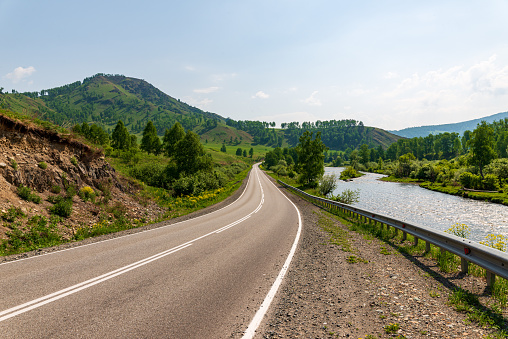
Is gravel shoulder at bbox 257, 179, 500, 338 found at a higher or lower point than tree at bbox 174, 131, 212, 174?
lower

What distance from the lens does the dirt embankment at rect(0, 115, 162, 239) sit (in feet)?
38.6

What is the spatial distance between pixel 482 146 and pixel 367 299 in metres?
64.5

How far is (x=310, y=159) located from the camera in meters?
49.2

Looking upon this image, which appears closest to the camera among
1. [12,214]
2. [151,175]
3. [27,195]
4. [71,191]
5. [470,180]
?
[12,214]

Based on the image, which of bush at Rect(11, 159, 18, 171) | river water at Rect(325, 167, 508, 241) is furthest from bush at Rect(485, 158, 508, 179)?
bush at Rect(11, 159, 18, 171)

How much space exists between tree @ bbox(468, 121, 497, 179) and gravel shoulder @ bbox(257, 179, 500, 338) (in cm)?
5987

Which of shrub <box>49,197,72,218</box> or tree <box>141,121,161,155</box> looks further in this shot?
tree <box>141,121,161,155</box>

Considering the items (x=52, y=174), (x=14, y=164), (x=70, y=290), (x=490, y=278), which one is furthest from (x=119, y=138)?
(x=490, y=278)

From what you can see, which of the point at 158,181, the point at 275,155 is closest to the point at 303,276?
the point at 158,181

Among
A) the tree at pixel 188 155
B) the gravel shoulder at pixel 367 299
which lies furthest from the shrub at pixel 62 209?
the tree at pixel 188 155

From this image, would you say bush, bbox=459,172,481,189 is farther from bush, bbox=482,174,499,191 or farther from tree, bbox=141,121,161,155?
tree, bbox=141,121,161,155

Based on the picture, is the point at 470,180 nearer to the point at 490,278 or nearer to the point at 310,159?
the point at 310,159

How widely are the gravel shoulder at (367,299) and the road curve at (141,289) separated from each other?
0.59 m

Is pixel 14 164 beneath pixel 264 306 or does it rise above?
above
